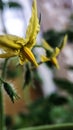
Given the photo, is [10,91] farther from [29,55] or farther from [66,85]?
[66,85]

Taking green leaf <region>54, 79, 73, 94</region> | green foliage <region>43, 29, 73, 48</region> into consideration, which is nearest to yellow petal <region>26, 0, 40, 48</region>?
green foliage <region>43, 29, 73, 48</region>

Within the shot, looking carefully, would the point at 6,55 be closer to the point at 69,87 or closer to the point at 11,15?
the point at 69,87

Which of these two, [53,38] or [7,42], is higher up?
[7,42]

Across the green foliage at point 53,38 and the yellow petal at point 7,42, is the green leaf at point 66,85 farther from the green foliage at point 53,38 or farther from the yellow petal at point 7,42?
the yellow petal at point 7,42

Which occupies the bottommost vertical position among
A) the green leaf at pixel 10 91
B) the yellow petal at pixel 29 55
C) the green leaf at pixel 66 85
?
the green leaf at pixel 66 85

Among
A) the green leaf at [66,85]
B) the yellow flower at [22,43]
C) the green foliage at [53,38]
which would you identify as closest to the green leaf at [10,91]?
→ the yellow flower at [22,43]

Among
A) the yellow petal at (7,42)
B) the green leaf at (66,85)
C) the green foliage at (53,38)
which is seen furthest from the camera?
the green leaf at (66,85)

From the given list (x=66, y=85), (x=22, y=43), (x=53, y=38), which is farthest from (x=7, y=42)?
(x=66, y=85)

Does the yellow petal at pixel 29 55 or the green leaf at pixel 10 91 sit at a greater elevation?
the yellow petal at pixel 29 55
